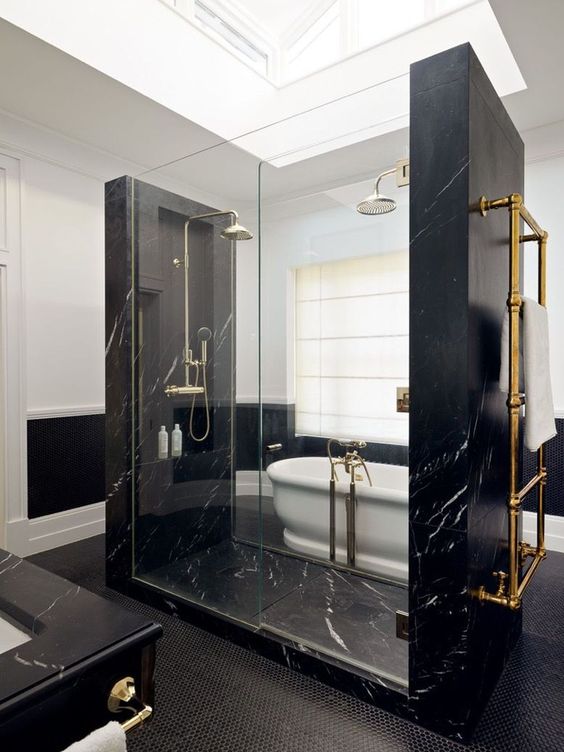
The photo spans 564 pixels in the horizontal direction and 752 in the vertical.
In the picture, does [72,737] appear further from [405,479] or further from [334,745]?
[405,479]

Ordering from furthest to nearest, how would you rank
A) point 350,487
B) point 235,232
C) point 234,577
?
point 234,577 < point 235,232 < point 350,487

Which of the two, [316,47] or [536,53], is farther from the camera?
[316,47]

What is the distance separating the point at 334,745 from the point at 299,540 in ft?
3.04

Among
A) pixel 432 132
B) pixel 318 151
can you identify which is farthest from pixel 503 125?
pixel 318 151

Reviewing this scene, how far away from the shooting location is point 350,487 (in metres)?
2.24

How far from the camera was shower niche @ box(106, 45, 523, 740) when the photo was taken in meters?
1.63

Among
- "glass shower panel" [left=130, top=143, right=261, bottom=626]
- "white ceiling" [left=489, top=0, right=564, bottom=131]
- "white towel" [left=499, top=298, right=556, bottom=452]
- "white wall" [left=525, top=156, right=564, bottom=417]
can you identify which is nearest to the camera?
"white towel" [left=499, top=298, right=556, bottom=452]

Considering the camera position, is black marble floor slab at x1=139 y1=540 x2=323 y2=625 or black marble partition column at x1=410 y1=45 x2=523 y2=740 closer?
black marble partition column at x1=410 y1=45 x2=523 y2=740

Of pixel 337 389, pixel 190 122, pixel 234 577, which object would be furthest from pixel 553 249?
pixel 234 577

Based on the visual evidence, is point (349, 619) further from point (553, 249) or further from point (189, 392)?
point (553, 249)

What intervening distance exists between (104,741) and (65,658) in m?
0.13

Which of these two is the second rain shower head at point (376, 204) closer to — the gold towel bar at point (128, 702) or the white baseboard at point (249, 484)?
the white baseboard at point (249, 484)

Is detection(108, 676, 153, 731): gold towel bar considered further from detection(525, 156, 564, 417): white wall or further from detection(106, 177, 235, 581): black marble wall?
detection(525, 156, 564, 417): white wall

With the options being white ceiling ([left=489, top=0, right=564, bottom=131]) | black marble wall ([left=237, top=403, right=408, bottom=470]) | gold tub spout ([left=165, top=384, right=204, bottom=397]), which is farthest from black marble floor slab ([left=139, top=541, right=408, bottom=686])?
white ceiling ([left=489, top=0, right=564, bottom=131])
